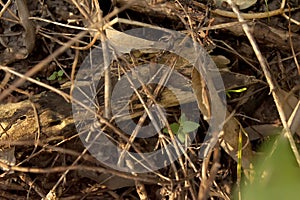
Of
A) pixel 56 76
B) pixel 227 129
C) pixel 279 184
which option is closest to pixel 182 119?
pixel 227 129

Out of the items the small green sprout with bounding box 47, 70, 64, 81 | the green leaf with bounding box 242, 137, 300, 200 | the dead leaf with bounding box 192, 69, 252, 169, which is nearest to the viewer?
the green leaf with bounding box 242, 137, 300, 200

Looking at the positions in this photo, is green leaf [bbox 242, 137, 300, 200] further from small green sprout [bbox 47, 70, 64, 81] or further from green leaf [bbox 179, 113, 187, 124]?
small green sprout [bbox 47, 70, 64, 81]

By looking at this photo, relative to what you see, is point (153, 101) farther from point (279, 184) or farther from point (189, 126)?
point (279, 184)

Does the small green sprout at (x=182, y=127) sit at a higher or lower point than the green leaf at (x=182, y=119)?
lower

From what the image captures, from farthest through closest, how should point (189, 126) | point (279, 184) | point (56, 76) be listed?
point (56, 76) → point (189, 126) → point (279, 184)

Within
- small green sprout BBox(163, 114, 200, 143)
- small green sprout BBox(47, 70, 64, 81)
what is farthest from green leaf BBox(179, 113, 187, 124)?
small green sprout BBox(47, 70, 64, 81)

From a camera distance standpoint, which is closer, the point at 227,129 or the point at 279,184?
the point at 279,184

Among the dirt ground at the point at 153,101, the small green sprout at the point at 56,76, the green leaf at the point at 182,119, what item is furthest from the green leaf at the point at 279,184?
the small green sprout at the point at 56,76

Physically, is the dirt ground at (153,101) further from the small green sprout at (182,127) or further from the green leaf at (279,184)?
the green leaf at (279,184)
